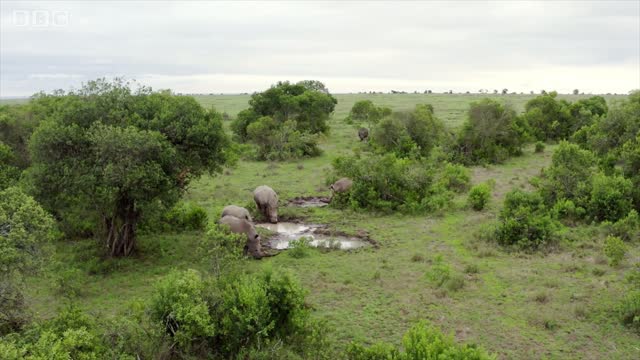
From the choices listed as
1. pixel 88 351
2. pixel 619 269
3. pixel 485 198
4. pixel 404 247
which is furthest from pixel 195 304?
pixel 485 198

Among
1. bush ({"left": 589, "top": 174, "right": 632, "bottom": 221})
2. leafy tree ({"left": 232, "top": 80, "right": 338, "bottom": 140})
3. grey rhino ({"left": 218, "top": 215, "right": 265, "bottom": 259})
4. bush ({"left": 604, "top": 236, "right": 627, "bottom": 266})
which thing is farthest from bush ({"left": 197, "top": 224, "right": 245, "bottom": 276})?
leafy tree ({"left": 232, "top": 80, "right": 338, "bottom": 140})

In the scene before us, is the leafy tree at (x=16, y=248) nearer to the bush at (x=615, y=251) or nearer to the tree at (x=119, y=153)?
the tree at (x=119, y=153)

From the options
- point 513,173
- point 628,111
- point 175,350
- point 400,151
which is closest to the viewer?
point 175,350

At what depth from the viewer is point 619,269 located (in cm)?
1478

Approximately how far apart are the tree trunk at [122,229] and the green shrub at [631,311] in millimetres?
13604

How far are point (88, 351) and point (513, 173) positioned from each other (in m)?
26.6

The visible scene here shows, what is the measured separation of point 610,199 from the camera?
19.0 metres

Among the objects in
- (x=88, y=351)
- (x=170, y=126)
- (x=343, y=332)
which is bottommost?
(x=343, y=332)

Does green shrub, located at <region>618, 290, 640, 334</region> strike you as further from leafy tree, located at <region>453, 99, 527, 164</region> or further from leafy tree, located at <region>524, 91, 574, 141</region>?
leafy tree, located at <region>524, 91, 574, 141</region>

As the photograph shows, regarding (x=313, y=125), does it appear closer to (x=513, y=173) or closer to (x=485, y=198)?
(x=513, y=173)

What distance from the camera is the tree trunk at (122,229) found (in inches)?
614

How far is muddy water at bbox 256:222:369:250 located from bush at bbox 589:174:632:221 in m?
9.12

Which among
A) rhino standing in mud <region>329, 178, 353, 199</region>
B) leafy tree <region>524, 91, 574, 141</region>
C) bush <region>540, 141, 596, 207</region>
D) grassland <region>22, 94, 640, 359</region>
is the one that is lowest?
grassland <region>22, 94, 640, 359</region>

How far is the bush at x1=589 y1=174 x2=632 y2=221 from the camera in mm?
18906
